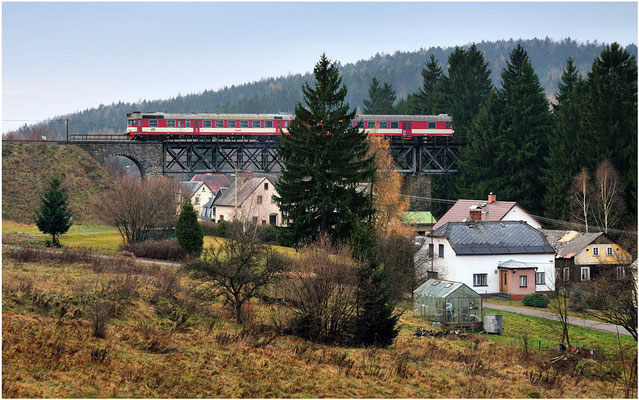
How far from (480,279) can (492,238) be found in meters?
3.16

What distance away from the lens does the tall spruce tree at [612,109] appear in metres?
57.6

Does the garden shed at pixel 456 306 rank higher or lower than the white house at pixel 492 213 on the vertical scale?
lower

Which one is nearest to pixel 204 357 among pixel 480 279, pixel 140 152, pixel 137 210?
pixel 137 210

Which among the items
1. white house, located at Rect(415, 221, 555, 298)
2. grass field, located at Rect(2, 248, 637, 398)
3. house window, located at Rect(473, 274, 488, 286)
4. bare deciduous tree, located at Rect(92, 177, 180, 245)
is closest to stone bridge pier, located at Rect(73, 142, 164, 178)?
bare deciduous tree, located at Rect(92, 177, 180, 245)

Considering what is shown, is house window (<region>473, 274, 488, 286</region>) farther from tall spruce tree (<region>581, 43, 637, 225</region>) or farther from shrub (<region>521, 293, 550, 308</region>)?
tall spruce tree (<region>581, 43, 637, 225</region>)

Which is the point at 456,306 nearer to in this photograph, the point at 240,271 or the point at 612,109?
the point at 240,271

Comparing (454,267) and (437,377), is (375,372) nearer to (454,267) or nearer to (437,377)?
(437,377)

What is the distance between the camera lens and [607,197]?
180 feet

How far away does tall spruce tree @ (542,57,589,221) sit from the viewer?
60.5m

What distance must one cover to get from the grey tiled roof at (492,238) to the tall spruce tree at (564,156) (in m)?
15.6

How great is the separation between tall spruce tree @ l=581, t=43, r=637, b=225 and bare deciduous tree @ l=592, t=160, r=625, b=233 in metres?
1.82

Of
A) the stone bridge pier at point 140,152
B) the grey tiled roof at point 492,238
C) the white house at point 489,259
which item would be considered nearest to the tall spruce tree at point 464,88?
the stone bridge pier at point 140,152

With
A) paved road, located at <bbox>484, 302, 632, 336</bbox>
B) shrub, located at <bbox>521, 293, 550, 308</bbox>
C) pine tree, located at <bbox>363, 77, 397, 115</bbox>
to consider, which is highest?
pine tree, located at <bbox>363, 77, 397, 115</bbox>

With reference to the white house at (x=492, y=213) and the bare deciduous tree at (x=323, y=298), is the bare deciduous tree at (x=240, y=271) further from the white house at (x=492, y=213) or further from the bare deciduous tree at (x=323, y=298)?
the white house at (x=492, y=213)
